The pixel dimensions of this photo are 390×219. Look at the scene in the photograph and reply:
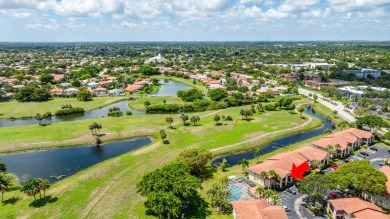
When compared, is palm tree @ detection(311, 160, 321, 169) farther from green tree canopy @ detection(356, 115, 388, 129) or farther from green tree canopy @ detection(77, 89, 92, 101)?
green tree canopy @ detection(77, 89, 92, 101)

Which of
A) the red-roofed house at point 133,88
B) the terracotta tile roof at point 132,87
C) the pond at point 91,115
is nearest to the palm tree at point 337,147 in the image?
the pond at point 91,115

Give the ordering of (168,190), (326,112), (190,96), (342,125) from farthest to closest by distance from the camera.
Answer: (190,96)
(326,112)
(342,125)
(168,190)

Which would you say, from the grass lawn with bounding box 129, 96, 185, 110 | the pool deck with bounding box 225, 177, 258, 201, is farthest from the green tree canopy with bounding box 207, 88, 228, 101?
the pool deck with bounding box 225, 177, 258, 201

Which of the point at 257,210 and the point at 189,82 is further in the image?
the point at 189,82

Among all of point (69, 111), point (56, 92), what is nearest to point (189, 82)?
point (56, 92)

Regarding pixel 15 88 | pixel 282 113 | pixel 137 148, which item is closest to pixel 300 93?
pixel 282 113

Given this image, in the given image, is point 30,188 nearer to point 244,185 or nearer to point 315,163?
point 244,185

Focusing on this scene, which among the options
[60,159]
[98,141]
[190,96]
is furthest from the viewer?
[190,96]
